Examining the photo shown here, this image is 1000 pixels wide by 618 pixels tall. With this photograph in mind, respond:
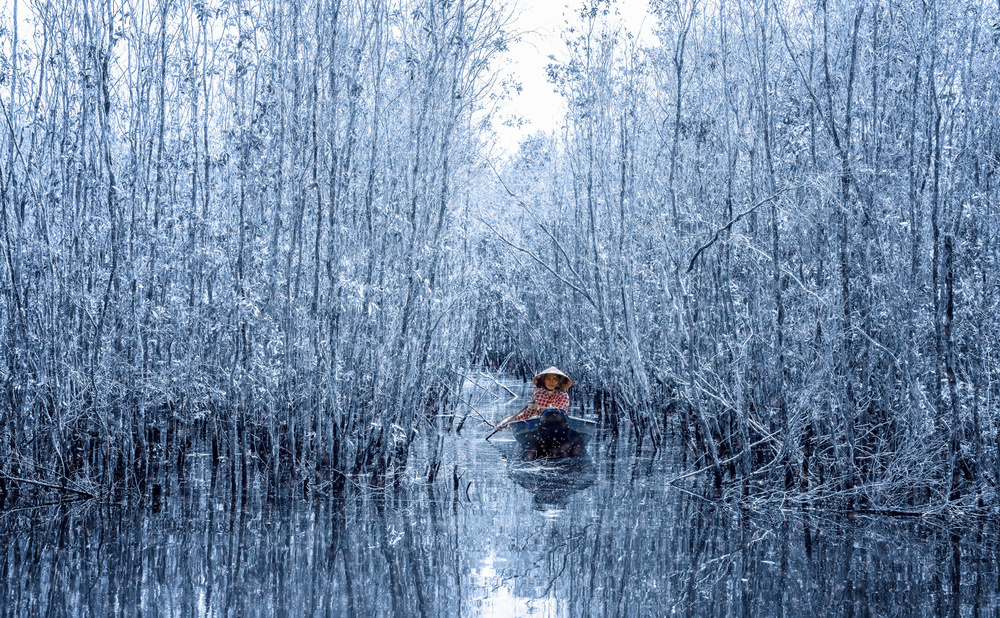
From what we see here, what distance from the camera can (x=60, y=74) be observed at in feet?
22.5

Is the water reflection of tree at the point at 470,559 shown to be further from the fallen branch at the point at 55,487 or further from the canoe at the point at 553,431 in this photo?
the canoe at the point at 553,431

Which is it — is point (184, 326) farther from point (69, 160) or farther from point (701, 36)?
point (701, 36)

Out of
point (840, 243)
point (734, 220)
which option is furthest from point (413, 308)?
point (840, 243)

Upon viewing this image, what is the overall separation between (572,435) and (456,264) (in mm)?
2523

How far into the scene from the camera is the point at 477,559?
5.70m

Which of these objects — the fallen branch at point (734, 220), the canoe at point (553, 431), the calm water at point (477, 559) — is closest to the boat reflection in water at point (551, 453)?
the canoe at point (553, 431)

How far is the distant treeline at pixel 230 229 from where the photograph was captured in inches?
259

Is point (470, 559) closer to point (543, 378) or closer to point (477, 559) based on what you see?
point (477, 559)

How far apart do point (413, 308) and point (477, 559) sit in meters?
2.50

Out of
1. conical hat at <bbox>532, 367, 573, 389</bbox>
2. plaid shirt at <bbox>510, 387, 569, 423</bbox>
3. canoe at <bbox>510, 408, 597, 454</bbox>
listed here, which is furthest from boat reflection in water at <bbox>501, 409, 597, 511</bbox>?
conical hat at <bbox>532, 367, 573, 389</bbox>

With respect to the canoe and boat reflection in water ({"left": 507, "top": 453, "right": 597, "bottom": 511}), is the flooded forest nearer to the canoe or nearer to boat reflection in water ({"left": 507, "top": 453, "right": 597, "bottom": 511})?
boat reflection in water ({"left": 507, "top": 453, "right": 597, "bottom": 511})

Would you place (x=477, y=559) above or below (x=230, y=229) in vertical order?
below

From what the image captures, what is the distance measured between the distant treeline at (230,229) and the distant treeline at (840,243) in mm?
2331

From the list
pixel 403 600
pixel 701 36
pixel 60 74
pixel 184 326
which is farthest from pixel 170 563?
pixel 701 36
